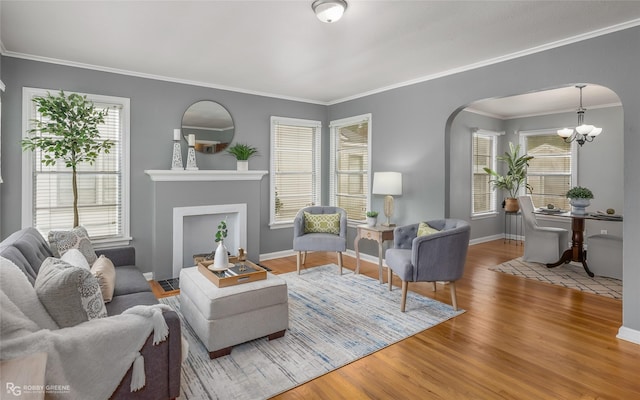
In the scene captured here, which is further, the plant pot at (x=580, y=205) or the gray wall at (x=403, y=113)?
the plant pot at (x=580, y=205)

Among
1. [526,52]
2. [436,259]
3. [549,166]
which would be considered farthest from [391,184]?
[549,166]

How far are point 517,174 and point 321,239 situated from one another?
4.77 metres

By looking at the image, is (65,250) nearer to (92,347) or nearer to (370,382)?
(92,347)

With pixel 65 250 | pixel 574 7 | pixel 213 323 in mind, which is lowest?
pixel 213 323

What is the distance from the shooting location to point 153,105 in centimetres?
450

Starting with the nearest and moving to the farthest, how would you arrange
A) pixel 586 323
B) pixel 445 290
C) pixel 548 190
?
pixel 586 323, pixel 445 290, pixel 548 190

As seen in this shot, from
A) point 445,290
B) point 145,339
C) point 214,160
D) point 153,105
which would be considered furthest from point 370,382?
point 153,105

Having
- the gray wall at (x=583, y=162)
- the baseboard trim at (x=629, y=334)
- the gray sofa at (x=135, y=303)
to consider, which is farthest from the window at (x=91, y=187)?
the baseboard trim at (x=629, y=334)

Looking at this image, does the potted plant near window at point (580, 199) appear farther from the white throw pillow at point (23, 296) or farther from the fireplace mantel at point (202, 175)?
the white throw pillow at point (23, 296)

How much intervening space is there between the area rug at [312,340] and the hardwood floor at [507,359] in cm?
13

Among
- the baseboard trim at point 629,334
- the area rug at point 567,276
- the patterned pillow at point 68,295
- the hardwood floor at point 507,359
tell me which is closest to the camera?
the patterned pillow at point 68,295

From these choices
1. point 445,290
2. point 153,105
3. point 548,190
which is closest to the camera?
point 445,290

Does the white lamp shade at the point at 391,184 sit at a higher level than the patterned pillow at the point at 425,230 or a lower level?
higher

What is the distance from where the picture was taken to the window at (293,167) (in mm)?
5652
